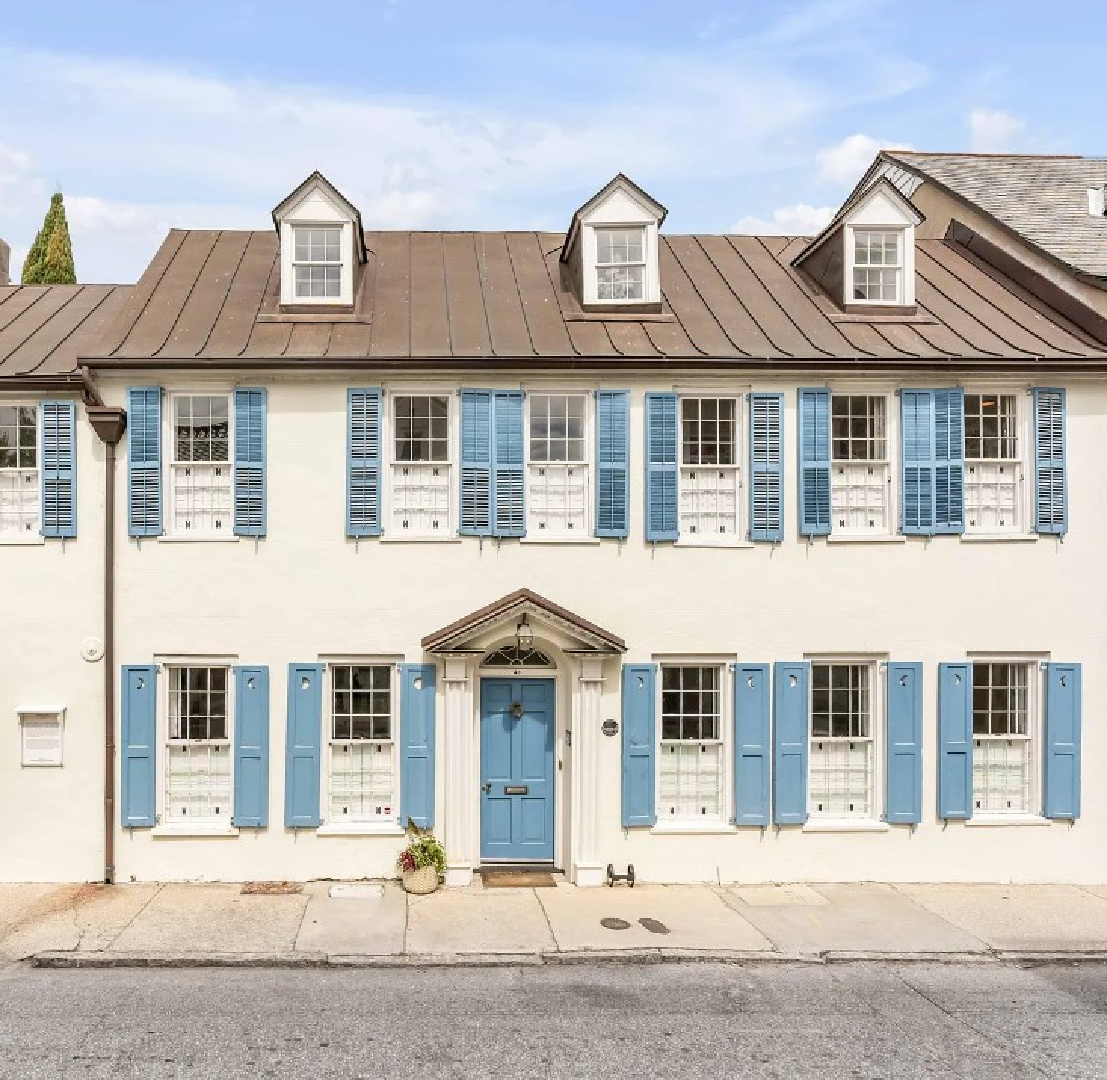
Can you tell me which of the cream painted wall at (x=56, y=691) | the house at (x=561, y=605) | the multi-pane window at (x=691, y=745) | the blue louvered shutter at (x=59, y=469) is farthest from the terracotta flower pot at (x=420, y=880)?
the blue louvered shutter at (x=59, y=469)

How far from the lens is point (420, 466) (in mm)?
12320

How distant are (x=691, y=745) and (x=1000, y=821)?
14.0 feet

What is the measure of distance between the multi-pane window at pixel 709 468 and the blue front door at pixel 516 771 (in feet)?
10.2

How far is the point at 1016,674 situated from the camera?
12680 millimetres

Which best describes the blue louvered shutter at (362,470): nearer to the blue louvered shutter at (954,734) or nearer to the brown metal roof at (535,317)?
the brown metal roof at (535,317)

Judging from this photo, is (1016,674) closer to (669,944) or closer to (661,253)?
(669,944)

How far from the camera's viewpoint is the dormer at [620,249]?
13.6 m

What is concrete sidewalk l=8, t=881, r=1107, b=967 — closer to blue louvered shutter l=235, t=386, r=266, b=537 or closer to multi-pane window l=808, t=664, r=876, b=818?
multi-pane window l=808, t=664, r=876, b=818

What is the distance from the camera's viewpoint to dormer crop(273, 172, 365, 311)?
13.4 m

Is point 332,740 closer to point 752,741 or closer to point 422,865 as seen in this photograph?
point 422,865

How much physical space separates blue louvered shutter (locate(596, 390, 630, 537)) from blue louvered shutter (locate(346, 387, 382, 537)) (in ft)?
9.53

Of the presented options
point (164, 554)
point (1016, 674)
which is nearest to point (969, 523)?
A: point (1016, 674)

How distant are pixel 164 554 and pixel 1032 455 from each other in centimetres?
1163

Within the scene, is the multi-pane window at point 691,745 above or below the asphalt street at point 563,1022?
above
